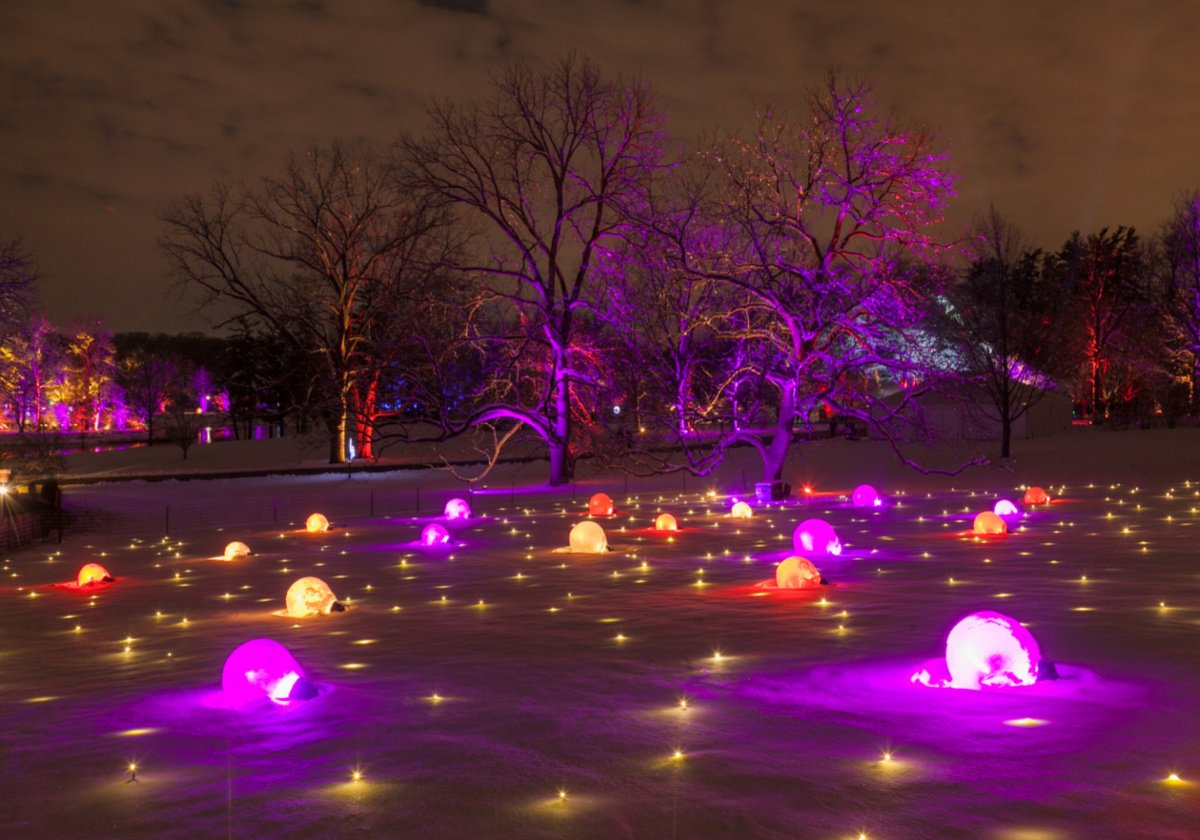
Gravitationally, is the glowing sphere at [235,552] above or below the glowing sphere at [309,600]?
below

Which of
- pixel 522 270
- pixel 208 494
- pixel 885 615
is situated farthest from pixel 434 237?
pixel 885 615

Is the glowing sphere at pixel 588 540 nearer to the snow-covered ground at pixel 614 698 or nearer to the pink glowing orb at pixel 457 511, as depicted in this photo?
the snow-covered ground at pixel 614 698

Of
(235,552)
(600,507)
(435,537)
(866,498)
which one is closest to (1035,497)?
(866,498)

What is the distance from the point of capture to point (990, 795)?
16.5 feet

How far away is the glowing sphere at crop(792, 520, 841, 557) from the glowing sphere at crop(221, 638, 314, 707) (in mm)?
9332

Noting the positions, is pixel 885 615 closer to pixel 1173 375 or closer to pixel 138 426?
pixel 1173 375

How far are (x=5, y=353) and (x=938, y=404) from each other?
36286mm

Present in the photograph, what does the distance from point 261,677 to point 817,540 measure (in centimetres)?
967

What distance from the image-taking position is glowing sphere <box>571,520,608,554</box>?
1608 cm

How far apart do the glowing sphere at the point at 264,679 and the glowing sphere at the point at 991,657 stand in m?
4.89

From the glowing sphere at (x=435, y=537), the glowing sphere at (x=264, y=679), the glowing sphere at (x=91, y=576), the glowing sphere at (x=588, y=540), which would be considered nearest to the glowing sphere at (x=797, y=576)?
the glowing sphere at (x=588, y=540)

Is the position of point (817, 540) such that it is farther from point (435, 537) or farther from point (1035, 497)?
point (1035, 497)

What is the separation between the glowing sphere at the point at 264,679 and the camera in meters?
7.28

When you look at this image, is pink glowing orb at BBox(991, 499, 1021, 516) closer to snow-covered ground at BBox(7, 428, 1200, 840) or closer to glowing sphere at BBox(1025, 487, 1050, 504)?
snow-covered ground at BBox(7, 428, 1200, 840)
